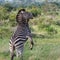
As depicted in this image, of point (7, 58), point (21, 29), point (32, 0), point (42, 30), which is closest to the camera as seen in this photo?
point (21, 29)

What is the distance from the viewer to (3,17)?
33.9 metres

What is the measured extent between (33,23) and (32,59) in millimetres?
22146

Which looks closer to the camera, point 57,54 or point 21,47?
point 21,47

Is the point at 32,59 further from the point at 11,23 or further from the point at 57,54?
the point at 11,23

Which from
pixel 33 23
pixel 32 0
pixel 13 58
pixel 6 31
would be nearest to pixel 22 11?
pixel 13 58

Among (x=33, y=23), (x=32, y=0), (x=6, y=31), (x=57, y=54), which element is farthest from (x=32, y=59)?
(x=32, y=0)

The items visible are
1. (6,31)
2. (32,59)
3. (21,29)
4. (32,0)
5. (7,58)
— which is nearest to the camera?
(21,29)

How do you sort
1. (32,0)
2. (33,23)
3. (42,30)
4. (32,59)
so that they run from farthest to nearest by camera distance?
(32,0) < (33,23) < (42,30) < (32,59)

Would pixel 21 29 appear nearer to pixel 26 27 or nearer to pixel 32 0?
pixel 26 27

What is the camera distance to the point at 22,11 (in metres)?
8.88

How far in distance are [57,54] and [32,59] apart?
0.76m

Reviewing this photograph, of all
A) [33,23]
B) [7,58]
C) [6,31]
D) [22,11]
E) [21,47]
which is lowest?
[33,23]

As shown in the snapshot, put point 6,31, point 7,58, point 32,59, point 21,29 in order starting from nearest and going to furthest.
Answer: point 21,29, point 32,59, point 7,58, point 6,31

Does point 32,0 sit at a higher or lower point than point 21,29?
lower
